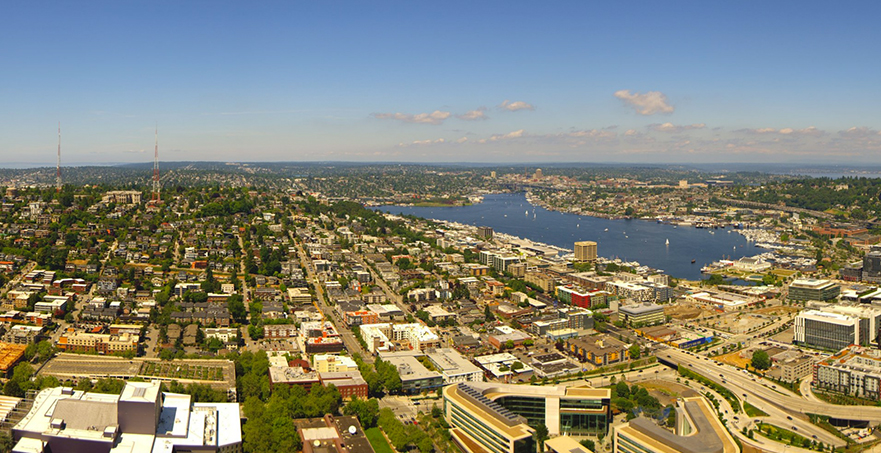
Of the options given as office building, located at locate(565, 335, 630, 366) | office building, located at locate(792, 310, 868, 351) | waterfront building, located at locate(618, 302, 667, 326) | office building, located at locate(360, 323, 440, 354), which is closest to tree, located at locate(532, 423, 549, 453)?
office building, located at locate(565, 335, 630, 366)

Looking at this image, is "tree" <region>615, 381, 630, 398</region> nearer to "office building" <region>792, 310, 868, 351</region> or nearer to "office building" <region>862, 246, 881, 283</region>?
"office building" <region>792, 310, 868, 351</region>

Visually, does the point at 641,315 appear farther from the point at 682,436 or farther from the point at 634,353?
the point at 682,436

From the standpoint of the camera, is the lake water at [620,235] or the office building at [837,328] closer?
the office building at [837,328]

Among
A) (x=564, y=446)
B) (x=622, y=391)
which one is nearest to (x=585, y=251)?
(x=622, y=391)

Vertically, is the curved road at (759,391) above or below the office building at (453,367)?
below

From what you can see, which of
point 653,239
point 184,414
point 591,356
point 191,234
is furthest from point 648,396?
point 653,239

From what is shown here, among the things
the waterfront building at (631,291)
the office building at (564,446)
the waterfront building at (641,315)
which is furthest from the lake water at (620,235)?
the office building at (564,446)

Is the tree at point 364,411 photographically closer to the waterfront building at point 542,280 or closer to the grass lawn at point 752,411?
the grass lawn at point 752,411
